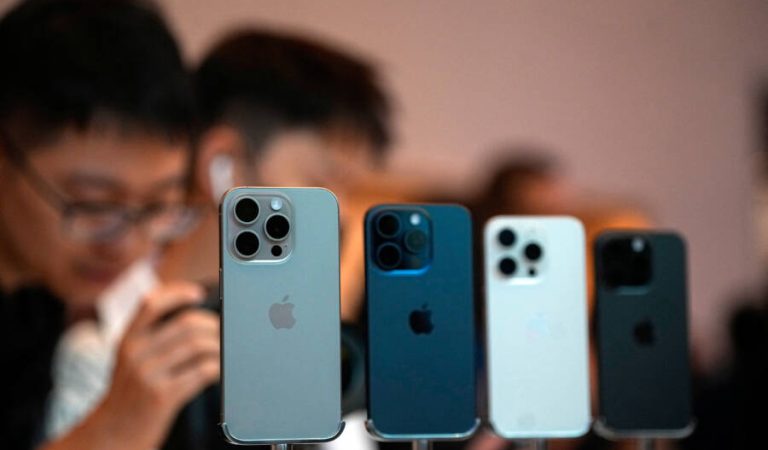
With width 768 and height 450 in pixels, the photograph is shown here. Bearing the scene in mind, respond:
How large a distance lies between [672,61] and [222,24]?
27.3 inches

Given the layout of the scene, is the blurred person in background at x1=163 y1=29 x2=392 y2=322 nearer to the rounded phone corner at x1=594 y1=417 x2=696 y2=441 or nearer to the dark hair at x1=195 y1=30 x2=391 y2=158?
the dark hair at x1=195 y1=30 x2=391 y2=158

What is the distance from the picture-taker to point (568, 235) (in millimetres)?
638

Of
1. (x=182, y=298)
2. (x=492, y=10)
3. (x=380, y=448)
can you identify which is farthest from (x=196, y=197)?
(x=492, y=10)

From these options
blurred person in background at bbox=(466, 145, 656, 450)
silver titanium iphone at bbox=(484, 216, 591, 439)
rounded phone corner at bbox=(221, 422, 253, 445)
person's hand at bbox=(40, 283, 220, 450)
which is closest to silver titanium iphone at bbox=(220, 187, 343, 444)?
rounded phone corner at bbox=(221, 422, 253, 445)

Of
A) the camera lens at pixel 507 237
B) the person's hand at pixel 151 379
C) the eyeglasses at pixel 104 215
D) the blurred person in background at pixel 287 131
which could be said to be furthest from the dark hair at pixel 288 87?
the camera lens at pixel 507 237

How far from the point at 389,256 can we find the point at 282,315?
0.08m

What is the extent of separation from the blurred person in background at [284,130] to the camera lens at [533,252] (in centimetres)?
46

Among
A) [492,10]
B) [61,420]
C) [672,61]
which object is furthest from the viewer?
[672,61]

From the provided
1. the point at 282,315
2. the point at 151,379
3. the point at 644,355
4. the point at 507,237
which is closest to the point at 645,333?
the point at 644,355

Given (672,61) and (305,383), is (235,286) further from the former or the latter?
(672,61)

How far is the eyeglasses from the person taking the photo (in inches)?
40.1

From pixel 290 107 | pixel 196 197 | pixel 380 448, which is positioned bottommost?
pixel 380 448

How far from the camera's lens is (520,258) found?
0.63 metres

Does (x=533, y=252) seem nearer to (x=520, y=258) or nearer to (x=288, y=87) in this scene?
(x=520, y=258)
